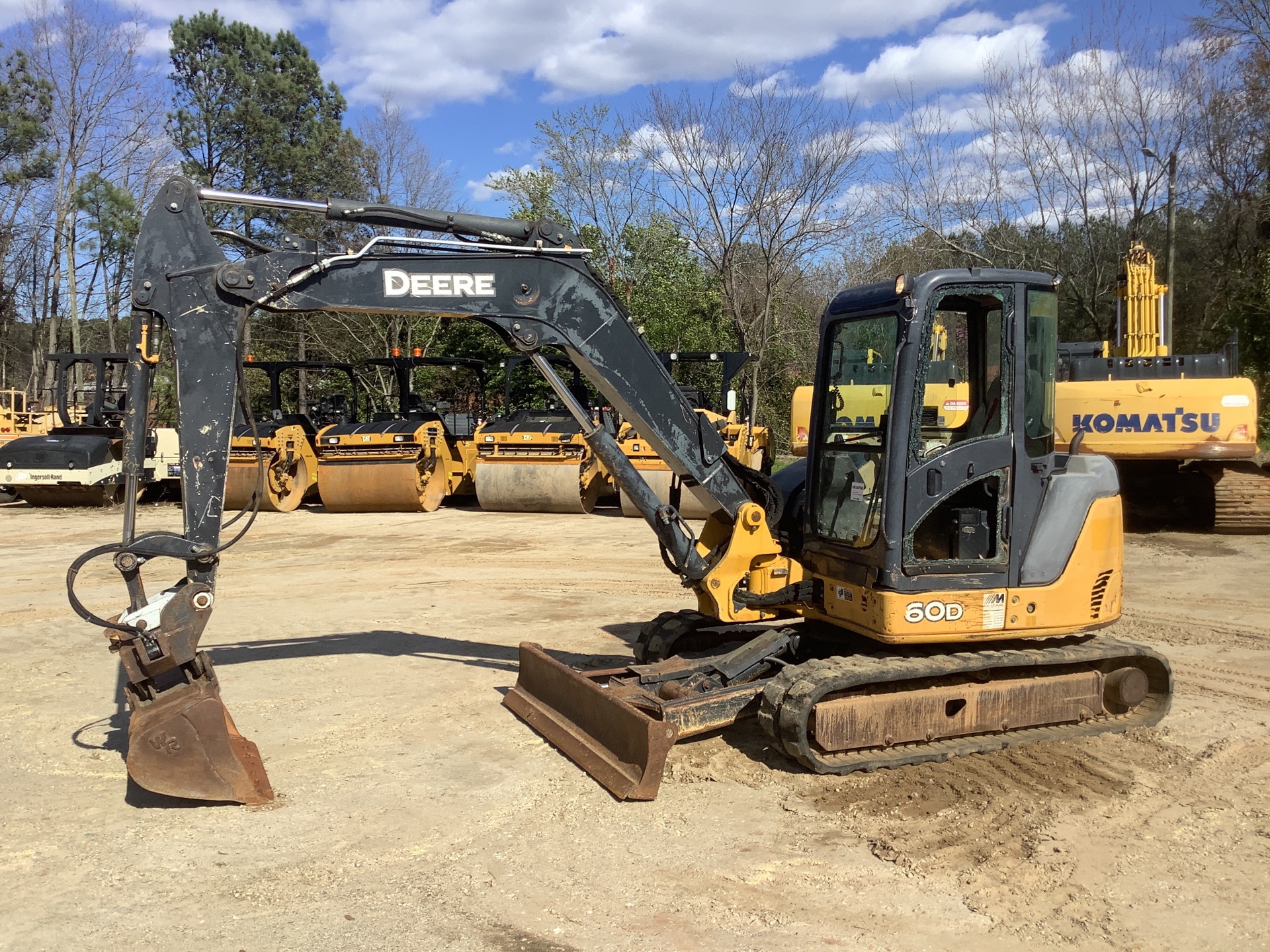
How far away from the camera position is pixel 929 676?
18.3 feet

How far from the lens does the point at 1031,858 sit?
4.42m

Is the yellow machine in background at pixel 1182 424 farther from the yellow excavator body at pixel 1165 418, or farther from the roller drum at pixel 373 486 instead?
the roller drum at pixel 373 486

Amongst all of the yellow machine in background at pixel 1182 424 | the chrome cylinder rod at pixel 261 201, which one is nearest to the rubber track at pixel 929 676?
the chrome cylinder rod at pixel 261 201

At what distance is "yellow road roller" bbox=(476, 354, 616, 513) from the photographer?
54.0 ft

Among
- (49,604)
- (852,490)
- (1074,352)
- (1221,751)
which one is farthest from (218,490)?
(1074,352)

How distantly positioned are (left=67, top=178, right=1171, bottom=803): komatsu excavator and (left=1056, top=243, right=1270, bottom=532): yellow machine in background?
279 inches

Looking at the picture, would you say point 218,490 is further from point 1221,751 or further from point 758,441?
point 758,441

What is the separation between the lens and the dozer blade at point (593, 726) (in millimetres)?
5023

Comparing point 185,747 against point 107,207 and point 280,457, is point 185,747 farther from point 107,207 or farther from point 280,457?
point 107,207

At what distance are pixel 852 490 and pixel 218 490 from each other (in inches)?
124

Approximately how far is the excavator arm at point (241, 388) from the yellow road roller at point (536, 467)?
10156mm

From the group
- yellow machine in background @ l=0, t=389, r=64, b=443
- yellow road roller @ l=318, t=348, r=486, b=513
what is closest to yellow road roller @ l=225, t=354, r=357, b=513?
yellow road roller @ l=318, t=348, r=486, b=513

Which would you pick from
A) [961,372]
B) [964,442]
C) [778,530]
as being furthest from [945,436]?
[778,530]

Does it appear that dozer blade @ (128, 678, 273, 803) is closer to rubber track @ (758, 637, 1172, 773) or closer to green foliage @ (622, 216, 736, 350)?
rubber track @ (758, 637, 1172, 773)
